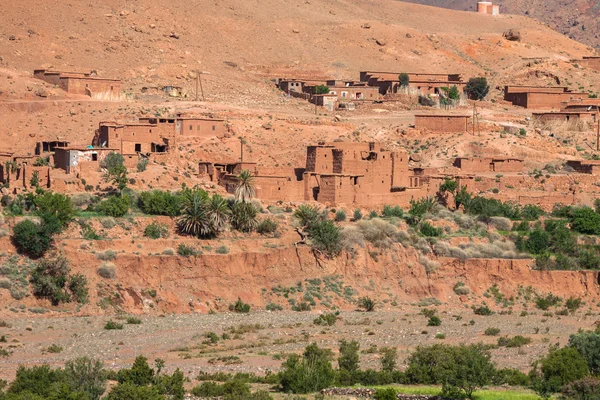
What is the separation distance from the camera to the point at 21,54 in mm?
65812

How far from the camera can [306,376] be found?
31.8 metres

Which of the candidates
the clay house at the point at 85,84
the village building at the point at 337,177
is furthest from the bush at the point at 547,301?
the clay house at the point at 85,84

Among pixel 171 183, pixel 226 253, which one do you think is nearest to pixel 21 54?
pixel 171 183

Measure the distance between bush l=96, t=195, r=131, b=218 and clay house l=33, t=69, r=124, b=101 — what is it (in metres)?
11.8

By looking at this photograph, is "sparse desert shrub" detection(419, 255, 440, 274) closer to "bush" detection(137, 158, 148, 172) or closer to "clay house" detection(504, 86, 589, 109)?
"bush" detection(137, 158, 148, 172)

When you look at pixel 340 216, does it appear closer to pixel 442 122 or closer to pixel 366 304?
pixel 366 304

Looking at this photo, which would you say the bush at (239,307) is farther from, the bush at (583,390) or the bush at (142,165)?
the bush at (583,390)

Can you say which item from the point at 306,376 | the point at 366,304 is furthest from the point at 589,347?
the point at 366,304

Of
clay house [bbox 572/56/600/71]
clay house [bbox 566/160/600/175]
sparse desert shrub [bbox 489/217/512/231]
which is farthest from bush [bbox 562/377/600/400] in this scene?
clay house [bbox 572/56/600/71]

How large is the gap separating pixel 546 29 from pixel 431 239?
148ft

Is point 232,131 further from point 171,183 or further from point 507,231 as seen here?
point 507,231

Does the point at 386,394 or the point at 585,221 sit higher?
the point at 585,221

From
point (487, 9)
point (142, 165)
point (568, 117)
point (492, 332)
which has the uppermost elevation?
point (487, 9)

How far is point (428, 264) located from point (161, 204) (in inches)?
314
